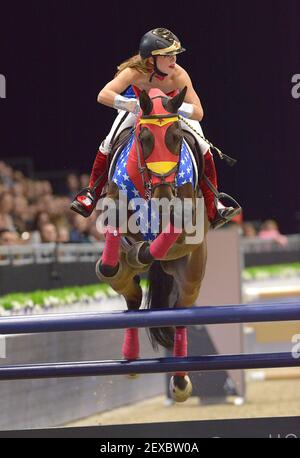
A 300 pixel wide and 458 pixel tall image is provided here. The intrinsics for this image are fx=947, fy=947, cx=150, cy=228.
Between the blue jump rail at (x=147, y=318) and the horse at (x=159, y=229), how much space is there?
0.32 meters

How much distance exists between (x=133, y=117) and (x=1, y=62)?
130 cm

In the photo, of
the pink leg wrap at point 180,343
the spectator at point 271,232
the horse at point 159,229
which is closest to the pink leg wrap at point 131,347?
the horse at point 159,229

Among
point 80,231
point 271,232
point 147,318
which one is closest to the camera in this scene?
point 147,318

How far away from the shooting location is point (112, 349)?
519cm

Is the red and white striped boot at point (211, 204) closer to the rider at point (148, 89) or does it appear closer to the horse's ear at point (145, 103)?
the rider at point (148, 89)

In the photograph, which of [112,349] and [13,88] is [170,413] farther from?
[13,88]

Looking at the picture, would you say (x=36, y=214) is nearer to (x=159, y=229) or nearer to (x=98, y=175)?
(x=98, y=175)

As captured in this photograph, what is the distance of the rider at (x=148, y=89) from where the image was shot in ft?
13.4

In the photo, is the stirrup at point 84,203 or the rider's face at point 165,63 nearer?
the rider's face at point 165,63

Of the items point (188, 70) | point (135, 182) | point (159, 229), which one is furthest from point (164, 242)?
point (188, 70)

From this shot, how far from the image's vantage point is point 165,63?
4.13 m

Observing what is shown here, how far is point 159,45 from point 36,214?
5.70 ft

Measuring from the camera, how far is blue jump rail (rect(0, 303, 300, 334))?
367 cm
